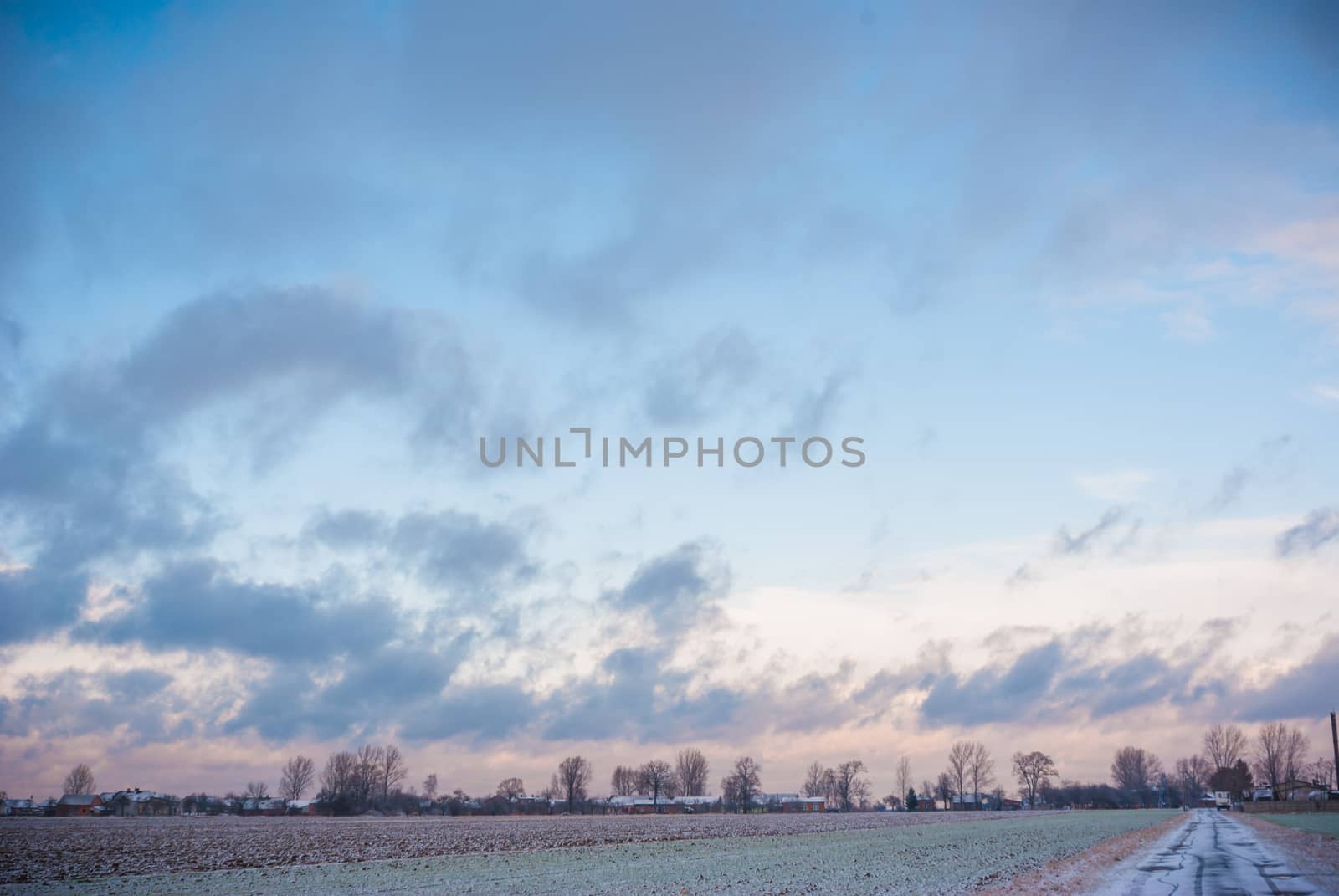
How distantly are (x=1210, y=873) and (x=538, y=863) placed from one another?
29.0 meters

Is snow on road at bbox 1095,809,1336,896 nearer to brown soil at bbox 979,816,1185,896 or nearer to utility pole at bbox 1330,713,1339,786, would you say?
brown soil at bbox 979,816,1185,896

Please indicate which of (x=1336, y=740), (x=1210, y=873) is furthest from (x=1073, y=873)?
(x=1336, y=740)

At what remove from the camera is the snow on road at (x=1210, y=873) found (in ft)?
89.4

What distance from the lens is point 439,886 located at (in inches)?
1254

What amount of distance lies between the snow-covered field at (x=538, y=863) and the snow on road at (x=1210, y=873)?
178 inches

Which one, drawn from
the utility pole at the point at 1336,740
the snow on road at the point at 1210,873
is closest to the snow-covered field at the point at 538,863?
the snow on road at the point at 1210,873

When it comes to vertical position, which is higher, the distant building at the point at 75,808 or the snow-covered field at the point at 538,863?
the snow-covered field at the point at 538,863

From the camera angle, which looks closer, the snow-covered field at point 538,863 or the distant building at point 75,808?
the snow-covered field at point 538,863

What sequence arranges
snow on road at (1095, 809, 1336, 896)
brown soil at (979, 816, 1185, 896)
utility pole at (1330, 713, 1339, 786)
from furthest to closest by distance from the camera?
utility pole at (1330, 713, 1339, 786), brown soil at (979, 816, 1185, 896), snow on road at (1095, 809, 1336, 896)

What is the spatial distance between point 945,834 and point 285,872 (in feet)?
180

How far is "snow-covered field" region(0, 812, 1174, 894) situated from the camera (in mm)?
31594

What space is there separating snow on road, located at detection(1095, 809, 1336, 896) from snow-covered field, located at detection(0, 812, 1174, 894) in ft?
14.9

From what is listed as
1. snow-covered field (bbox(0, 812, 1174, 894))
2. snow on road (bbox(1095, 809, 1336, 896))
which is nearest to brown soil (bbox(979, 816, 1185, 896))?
snow on road (bbox(1095, 809, 1336, 896))

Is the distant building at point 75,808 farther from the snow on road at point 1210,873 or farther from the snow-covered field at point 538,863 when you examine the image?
the snow on road at point 1210,873
